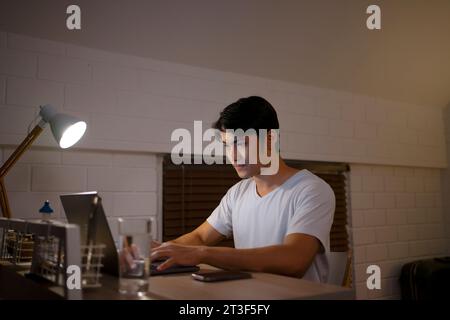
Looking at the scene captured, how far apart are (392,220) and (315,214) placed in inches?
95.9

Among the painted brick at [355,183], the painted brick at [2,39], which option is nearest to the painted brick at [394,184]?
the painted brick at [355,183]

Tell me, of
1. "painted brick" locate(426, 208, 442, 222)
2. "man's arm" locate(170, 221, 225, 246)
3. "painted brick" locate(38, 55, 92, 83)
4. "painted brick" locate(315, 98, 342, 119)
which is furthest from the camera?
"painted brick" locate(426, 208, 442, 222)

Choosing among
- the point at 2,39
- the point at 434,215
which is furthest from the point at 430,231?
the point at 2,39

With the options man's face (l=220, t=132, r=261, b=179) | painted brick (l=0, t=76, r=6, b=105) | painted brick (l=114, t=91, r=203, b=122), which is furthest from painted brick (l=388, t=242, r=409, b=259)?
painted brick (l=0, t=76, r=6, b=105)

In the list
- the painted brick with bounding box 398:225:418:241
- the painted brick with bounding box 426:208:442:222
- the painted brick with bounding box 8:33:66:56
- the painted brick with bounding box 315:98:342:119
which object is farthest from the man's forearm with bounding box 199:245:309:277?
the painted brick with bounding box 426:208:442:222

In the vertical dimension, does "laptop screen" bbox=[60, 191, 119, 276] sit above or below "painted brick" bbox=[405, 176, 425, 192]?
below

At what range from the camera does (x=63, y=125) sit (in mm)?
1812

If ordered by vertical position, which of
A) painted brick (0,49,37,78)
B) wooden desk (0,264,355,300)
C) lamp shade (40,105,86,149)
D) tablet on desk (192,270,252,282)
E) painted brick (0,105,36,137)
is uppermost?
painted brick (0,49,37,78)

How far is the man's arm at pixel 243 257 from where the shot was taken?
124cm

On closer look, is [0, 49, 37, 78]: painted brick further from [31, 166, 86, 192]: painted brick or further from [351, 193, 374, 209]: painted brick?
[351, 193, 374, 209]: painted brick

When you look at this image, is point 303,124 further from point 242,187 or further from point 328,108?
point 242,187

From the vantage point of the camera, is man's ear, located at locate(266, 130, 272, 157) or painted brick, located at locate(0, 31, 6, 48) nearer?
man's ear, located at locate(266, 130, 272, 157)

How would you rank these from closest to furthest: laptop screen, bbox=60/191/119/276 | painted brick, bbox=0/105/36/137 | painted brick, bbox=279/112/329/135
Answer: laptop screen, bbox=60/191/119/276 → painted brick, bbox=0/105/36/137 → painted brick, bbox=279/112/329/135

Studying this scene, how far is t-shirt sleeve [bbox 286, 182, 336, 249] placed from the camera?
57.3 inches
